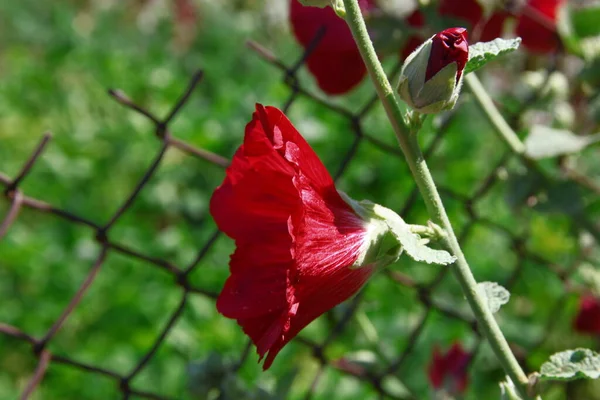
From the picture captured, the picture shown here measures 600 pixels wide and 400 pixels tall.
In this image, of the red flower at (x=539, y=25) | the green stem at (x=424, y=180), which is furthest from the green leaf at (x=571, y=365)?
the red flower at (x=539, y=25)

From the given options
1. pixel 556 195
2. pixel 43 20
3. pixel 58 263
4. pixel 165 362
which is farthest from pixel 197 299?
pixel 43 20

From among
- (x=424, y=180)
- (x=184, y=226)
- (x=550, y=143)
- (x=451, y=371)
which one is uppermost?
(x=550, y=143)

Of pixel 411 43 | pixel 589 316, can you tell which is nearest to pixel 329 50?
pixel 411 43

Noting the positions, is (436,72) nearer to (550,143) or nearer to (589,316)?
(550,143)

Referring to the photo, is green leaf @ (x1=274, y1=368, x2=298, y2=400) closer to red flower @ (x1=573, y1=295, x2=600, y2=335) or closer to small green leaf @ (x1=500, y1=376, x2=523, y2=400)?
small green leaf @ (x1=500, y1=376, x2=523, y2=400)

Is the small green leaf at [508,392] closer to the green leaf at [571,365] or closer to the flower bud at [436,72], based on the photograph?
the green leaf at [571,365]
